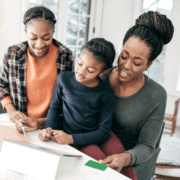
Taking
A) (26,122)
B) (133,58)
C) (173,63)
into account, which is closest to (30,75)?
(26,122)

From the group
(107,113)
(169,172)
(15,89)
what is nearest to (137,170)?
(107,113)

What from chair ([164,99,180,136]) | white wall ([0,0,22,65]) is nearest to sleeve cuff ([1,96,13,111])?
white wall ([0,0,22,65])

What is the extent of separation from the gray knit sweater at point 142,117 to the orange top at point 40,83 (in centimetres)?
42

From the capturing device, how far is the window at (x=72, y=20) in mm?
3533

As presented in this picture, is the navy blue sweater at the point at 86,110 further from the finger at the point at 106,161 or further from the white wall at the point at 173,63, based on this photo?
the white wall at the point at 173,63

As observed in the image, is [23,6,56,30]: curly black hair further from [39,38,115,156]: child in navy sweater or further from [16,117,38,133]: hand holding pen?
[16,117,38,133]: hand holding pen

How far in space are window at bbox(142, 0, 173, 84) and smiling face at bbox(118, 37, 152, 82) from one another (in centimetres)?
317

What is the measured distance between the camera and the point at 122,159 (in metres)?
0.92

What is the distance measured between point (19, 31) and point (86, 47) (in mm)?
2032

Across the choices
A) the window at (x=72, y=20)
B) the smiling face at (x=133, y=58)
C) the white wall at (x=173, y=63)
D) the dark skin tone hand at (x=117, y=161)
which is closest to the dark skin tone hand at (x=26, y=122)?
the dark skin tone hand at (x=117, y=161)

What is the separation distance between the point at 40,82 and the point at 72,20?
113 inches

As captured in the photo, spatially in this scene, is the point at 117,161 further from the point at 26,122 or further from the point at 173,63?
the point at 173,63

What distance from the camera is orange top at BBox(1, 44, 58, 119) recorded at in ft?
4.19

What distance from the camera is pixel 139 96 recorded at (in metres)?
1.20
